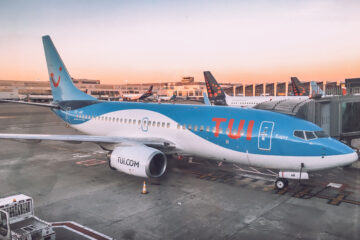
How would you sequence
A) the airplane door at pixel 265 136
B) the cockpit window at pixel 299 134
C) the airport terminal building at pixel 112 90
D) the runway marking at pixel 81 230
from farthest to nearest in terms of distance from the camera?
the airport terminal building at pixel 112 90 → the airplane door at pixel 265 136 → the cockpit window at pixel 299 134 → the runway marking at pixel 81 230

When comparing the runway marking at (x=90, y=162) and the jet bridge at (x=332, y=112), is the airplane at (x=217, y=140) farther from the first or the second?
the jet bridge at (x=332, y=112)

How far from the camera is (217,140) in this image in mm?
15000

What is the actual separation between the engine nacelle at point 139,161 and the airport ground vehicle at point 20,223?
542 cm

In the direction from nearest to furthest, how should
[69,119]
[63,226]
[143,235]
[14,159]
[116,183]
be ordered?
1. [143,235]
2. [63,226]
3. [116,183]
4. [14,159]
5. [69,119]

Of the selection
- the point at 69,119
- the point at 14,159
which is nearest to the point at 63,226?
the point at 14,159

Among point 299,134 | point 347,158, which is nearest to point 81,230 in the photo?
point 299,134

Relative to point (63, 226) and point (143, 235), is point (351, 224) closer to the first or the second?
point (143, 235)

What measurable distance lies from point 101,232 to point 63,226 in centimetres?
156

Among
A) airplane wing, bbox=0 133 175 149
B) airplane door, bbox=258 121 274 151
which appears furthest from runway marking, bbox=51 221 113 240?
airplane door, bbox=258 121 274 151

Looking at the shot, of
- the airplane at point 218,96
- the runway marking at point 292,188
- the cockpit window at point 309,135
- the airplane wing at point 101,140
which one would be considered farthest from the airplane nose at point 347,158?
the airplane at point 218,96

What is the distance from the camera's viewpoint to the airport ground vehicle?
27.2 ft

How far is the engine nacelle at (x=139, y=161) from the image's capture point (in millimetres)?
13852

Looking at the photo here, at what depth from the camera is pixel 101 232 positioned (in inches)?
387

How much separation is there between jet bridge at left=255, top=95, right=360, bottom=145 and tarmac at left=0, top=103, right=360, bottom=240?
2.65 metres
